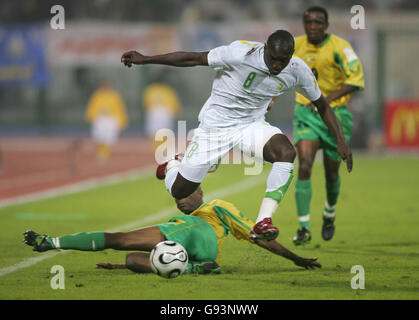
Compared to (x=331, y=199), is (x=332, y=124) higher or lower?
higher

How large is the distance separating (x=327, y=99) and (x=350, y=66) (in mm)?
457

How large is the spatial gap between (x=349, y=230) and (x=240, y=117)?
3.02 m

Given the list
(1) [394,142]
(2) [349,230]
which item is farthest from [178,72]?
(2) [349,230]

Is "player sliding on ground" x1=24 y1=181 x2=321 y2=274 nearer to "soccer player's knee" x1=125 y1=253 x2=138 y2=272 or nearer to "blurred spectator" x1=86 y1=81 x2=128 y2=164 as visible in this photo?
"soccer player's knee" x1=125 y1=253 x2=138 y2=272

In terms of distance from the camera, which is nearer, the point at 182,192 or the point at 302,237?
the point at 182,192

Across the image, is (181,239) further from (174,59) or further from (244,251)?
(244,251)

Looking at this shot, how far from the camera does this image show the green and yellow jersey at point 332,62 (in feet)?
28.2

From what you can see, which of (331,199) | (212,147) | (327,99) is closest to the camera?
(212,147)

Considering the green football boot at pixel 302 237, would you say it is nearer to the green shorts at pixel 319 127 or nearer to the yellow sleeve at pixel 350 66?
the green shorts at pixel 319 127

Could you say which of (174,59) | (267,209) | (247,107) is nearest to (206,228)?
(267,209)

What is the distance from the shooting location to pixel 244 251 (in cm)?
804

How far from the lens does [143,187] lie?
14.6m

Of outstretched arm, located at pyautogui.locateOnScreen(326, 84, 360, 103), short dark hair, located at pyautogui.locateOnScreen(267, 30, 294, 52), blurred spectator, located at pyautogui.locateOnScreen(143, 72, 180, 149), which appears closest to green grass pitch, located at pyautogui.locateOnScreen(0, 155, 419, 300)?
outstretched arm, located at pyautogui.locateOnScreen(326, 84, 360, 103)

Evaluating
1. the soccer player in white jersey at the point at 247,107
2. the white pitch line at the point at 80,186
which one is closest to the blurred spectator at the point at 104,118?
the white pitch line at the point at 80,186
